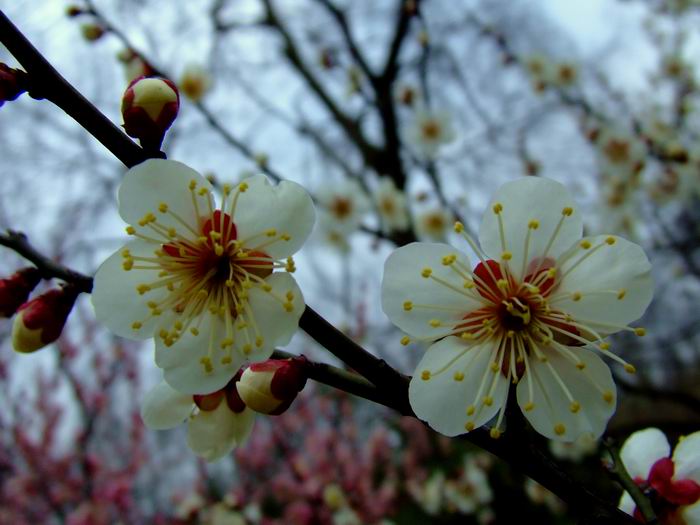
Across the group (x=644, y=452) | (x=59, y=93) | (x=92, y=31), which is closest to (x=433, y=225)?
(x=92, y=31)

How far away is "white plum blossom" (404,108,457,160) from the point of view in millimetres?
3463

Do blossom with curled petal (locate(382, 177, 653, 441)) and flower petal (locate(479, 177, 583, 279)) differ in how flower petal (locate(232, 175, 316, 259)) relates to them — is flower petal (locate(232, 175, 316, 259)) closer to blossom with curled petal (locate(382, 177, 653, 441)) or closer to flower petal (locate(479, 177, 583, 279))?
blossom with curled petal (locate(382, 177, 653, 441))

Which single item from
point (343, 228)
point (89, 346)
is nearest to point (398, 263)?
point (343, 228)

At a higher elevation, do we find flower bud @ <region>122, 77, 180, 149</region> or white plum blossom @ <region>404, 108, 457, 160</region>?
white plum blossom @ <region>404, 108, 457, 160</region>

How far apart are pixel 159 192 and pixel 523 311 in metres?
0.48

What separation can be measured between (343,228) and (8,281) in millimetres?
2328

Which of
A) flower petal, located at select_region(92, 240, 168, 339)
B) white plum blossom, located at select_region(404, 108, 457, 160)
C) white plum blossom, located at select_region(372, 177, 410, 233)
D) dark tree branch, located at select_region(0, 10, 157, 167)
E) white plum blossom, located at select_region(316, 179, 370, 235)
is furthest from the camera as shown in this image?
white plum blossom, located at select_region(404, 108, 457, 160)

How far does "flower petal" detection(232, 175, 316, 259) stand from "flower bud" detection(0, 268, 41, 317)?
297mm

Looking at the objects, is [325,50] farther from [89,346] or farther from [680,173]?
[89,346]

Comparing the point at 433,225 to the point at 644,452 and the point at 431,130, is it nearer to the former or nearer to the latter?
the point at 431,130

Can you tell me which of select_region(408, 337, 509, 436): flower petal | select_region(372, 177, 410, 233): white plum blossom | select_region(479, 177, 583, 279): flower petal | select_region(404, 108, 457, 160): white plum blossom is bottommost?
select_region(408, 337, 509, 436): flower petal

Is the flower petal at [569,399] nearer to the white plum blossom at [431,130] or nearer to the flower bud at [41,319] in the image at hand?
the flower bud at [41,319]

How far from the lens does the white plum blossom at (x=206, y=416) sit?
782 millimetres

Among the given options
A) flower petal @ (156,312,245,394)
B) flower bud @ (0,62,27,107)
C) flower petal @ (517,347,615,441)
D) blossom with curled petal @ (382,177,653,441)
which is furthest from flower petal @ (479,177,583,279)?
flower bud @ (0,62,27,107)
